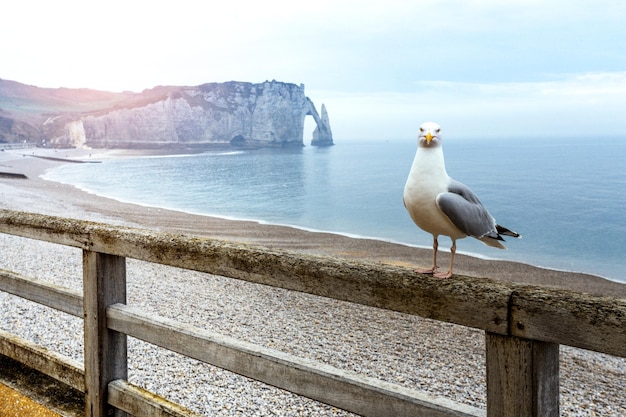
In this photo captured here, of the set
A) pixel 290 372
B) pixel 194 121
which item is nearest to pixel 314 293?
pixel 290 372

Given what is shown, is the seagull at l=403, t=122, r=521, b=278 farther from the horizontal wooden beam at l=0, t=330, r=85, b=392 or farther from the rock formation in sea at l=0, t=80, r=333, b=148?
the rock formation in sea at l=0, t=80, r=333, b=148

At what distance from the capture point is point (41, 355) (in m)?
2.71

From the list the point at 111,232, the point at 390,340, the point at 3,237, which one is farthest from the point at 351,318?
the point at 3,237

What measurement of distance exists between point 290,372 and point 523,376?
767mm

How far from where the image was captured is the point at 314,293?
66.1 inches

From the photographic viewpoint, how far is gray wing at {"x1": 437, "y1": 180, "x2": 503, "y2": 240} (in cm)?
175

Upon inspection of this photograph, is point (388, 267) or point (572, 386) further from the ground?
point (388, 267)

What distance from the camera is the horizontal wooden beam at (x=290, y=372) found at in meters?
1.55

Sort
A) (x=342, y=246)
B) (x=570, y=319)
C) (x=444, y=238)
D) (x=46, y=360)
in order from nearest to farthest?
(x=570, y=319) → (x=46, y=360) → (x=342, y=246) → (x=444, y=238)

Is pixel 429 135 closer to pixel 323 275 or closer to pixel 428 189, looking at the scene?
pixel 428 189

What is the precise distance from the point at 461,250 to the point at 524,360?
18.7m

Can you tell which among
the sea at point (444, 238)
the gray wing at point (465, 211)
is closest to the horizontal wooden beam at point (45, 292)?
the gray wing at point (465, 211)

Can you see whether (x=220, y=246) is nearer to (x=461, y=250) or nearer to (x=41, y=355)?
(x=41, y=355)

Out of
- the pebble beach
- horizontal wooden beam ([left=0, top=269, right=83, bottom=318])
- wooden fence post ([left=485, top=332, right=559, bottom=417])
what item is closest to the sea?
the pebble beach
